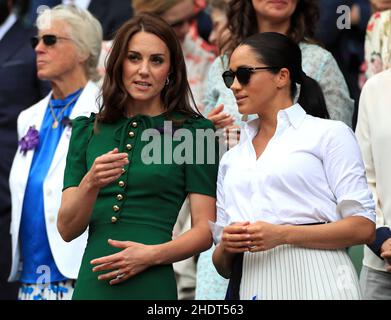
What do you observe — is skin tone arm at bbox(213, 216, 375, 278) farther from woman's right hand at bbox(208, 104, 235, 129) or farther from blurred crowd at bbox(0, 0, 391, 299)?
woman's right hand at bbox(208, 104, 235, 129)

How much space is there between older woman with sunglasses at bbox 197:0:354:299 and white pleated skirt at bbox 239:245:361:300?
0.99 metres

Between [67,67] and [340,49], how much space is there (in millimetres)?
2499

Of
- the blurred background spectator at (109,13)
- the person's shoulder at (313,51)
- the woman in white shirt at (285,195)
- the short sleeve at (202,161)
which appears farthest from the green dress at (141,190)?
the blurred background spectator at (109,13)

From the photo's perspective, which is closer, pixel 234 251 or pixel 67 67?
pixel 234 251

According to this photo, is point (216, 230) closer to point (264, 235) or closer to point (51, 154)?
point (264, 235)

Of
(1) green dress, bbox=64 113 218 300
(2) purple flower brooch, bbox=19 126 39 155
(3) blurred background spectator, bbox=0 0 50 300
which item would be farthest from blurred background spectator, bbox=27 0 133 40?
(1) green dress, bbox=64 113 218 300

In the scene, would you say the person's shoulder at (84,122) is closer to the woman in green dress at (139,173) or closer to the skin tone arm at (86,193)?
the woman in green dress at (139,173)

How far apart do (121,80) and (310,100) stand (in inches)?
33.2

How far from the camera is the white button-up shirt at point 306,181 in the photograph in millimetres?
4457
